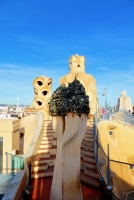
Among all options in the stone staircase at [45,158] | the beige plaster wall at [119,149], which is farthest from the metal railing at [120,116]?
the stone staircase at [45,158]

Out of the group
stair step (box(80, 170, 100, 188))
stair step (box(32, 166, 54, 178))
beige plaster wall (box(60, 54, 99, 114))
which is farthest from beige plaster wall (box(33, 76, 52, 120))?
stair step (box(80, 170, 100, 188))

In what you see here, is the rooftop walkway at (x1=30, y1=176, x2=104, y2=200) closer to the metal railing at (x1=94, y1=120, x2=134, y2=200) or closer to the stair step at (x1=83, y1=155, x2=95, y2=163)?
the metal railing at (x1=94, y1=120, x2=134, y2=200)

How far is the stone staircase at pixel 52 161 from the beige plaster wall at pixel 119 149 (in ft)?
2.15

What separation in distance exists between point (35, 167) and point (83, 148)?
8.66 ft

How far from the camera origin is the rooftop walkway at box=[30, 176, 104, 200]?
17.6 feet

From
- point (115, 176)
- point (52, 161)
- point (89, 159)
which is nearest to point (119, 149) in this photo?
point (89, 159)

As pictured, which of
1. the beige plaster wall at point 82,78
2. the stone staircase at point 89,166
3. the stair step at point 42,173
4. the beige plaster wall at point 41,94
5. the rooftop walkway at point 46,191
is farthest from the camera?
the beige plaster wall at point 82,78

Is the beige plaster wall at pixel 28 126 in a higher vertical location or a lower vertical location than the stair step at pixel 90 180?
higher

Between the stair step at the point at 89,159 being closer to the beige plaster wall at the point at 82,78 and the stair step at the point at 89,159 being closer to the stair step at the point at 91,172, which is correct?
the stair step at the point at 91,172

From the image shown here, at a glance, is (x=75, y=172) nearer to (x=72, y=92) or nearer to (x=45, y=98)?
(x=72, y=92)

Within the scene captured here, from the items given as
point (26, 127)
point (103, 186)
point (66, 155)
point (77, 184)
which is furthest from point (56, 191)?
point (26, 127)

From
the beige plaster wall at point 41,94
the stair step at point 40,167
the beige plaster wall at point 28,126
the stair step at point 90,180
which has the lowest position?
the stair step at point 90,180

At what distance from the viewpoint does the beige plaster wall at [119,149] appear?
236 inches

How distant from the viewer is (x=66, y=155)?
15.1ft
